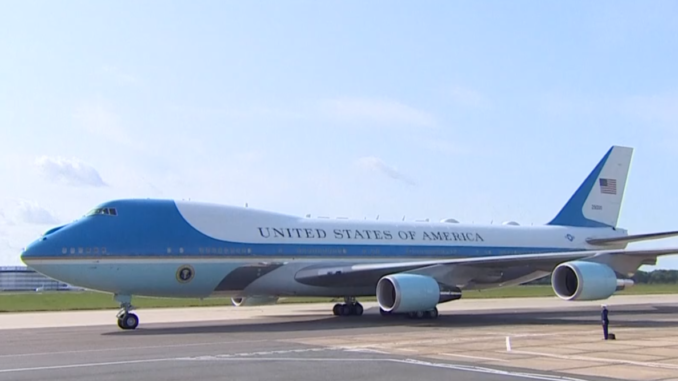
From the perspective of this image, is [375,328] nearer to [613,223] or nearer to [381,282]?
[381,282]

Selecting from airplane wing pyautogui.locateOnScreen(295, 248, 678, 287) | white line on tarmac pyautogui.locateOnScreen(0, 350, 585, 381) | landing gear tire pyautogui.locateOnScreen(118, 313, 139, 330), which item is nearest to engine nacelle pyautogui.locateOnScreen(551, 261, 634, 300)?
airplane wing pyautogui.locateOnScreen(295, 248, 678, 287)

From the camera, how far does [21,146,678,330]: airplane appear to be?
2411 centimetres

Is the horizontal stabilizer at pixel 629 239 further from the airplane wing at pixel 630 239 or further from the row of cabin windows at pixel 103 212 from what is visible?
the row of cabin windows at pixel 103 212

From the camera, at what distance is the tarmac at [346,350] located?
12945 millimetres

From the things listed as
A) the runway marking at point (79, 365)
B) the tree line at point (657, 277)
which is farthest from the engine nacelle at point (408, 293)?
the tree line at point (657, 277)

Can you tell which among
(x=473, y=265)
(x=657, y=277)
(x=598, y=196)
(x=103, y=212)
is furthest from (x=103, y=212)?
(x=657, y=277)

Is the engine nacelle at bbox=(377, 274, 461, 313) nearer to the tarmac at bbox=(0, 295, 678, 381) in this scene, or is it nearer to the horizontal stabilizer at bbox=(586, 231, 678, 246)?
the tarmac at bbox=(0, 295, 678, 381)

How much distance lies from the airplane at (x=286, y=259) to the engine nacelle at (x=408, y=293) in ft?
0.11

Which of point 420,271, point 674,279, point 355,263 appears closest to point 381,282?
point 420,271

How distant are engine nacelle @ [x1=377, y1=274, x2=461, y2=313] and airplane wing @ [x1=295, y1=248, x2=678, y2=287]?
1.33 m

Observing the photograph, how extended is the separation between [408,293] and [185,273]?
23.0 ft

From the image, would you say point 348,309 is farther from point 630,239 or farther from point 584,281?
point 630,239

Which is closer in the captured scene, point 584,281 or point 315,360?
point 315,360

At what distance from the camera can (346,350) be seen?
16609mm
